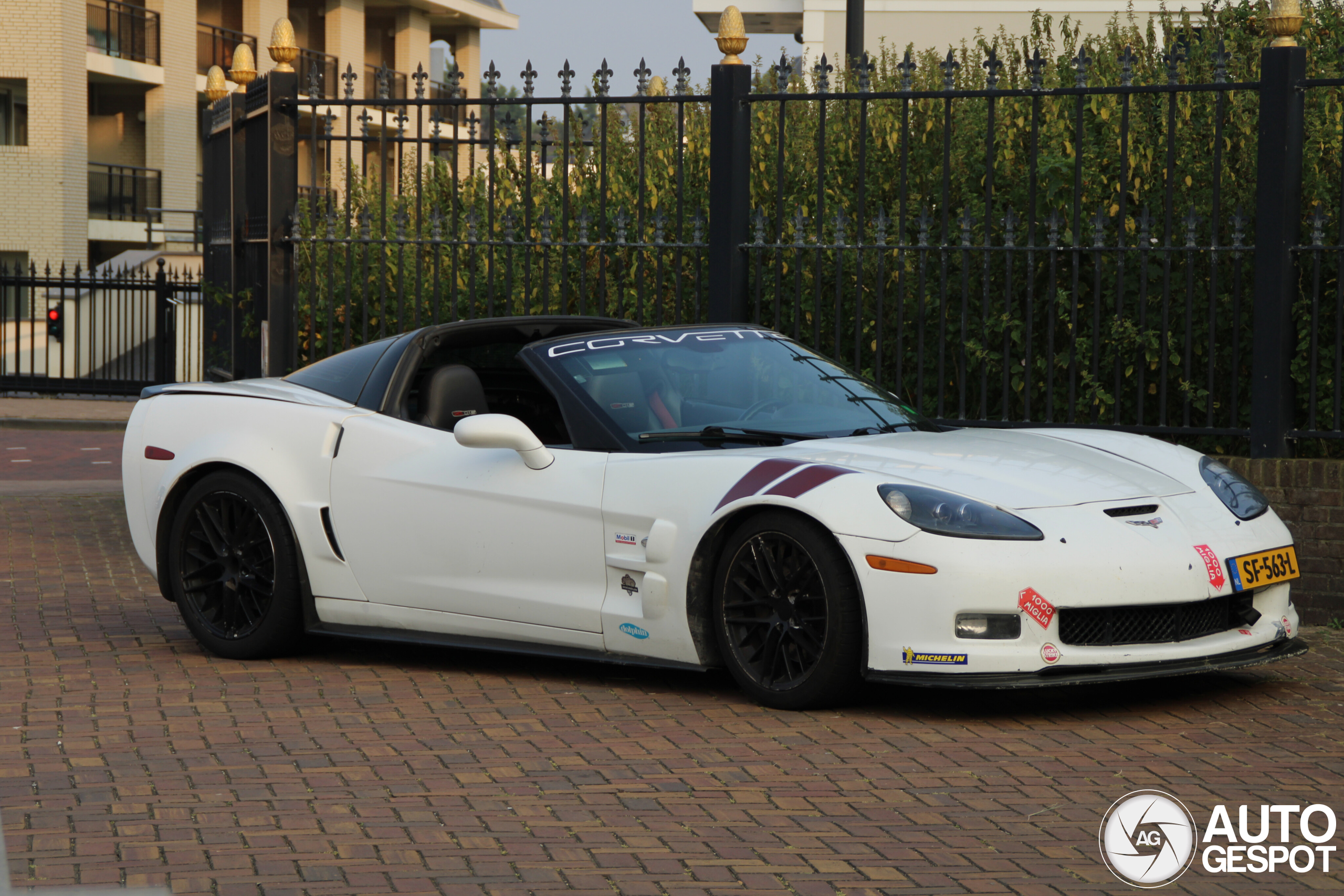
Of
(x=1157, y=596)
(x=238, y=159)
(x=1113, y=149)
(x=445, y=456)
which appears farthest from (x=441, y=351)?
(x=238, y=159)

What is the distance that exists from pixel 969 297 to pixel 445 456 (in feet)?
12.7

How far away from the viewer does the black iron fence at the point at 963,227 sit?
819 cm

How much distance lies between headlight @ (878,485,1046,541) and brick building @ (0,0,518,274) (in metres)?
30.8

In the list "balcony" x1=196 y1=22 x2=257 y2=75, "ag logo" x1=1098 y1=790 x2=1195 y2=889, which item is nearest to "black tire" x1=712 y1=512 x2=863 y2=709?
"ag logo" x1=1098 y1=790 x2=1195 y2=889

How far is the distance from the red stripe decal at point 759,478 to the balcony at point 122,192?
34.0m

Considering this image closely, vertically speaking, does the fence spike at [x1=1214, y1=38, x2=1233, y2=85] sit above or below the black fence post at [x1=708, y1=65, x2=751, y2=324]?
above

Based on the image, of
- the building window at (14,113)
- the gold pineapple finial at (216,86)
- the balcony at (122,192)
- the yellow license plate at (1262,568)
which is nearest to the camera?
the yellow license plate at (1262,568)

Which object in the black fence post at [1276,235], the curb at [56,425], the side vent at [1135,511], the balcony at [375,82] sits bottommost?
the curb at [56,425]

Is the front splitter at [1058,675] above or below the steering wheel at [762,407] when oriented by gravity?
below

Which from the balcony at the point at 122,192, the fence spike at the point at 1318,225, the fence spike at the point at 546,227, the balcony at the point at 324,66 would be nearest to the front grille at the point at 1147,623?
the fence spike at the point at 1318,225

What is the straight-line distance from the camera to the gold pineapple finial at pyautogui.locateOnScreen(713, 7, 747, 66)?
9242 mm

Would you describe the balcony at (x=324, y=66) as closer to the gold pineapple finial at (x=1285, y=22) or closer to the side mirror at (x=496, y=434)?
the gold pineapple finial at (x=1285, y=22)

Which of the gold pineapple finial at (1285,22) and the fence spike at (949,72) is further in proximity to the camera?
the fence spike at (949,72)

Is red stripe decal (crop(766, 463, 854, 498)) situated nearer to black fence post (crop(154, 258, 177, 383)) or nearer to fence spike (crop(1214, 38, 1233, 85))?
fence spike (crop(1214, 38, 1233, 85))
